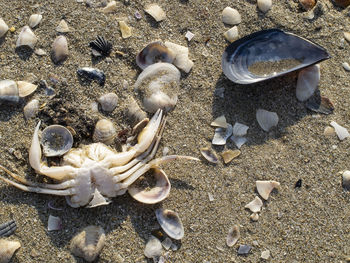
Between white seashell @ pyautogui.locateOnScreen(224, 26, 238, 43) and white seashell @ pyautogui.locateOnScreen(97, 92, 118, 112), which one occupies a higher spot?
white seashell @ pyautogui.locateOnScreen(224, 26, 238, 43)

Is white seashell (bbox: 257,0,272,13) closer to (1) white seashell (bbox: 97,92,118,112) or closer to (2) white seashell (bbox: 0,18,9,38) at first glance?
(1) white seashell (bbox: 97,92,118,112)

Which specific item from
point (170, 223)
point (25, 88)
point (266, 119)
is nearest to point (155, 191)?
point (170, 223)

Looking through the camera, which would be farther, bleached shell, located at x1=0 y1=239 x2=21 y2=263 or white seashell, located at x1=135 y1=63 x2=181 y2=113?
white seashell, located at x1=135 y1=63 x2=181 y2=113

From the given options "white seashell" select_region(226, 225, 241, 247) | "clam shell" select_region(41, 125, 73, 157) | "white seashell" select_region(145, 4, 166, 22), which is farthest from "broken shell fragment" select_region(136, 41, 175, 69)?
Answer: "white seashell" select_region(226, 225, 241, 247)

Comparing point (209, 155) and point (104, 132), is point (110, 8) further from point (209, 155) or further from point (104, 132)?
point (209, 155)

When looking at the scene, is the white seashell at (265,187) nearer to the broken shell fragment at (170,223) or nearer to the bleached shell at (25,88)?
the broken shell fragment at (170,223)

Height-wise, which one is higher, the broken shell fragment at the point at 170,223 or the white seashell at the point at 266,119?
the white seashell at the point at 266,119

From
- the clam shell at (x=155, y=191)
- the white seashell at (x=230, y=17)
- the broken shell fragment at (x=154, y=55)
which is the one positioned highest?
the white seashell at (x=230, y=17)

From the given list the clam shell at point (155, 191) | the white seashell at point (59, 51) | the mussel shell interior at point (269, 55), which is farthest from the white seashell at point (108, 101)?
the mussel shell interior at point (269, 55)
